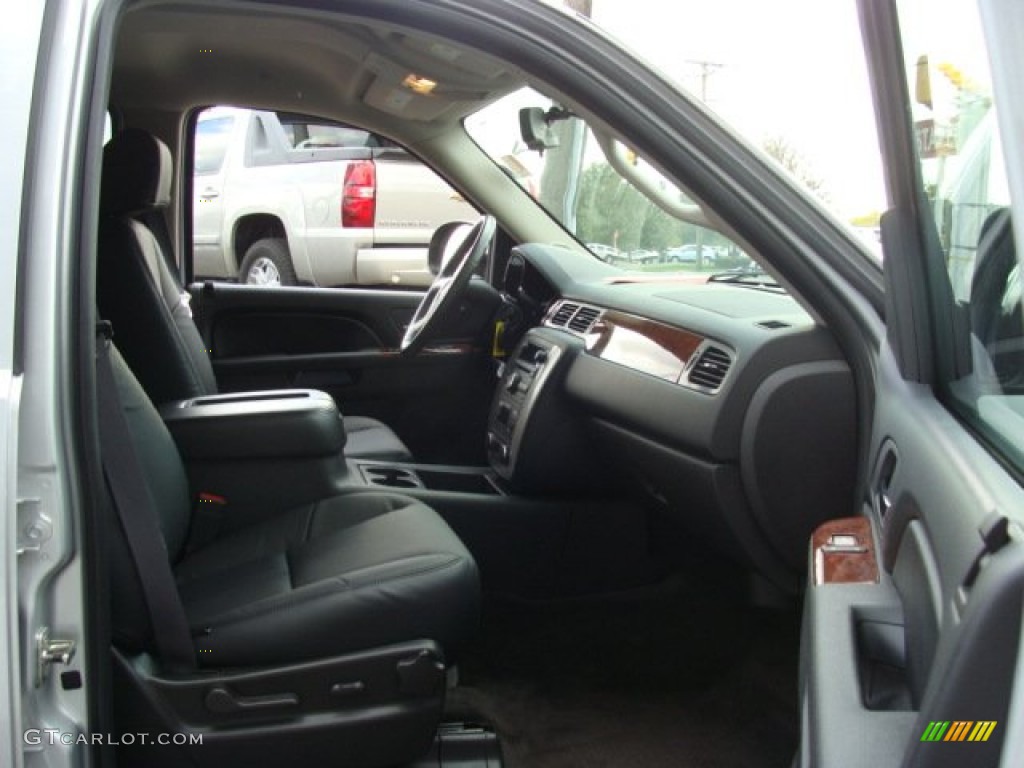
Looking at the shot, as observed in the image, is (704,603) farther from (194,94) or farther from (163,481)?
(194,94)

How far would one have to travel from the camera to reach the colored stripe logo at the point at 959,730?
78 cm

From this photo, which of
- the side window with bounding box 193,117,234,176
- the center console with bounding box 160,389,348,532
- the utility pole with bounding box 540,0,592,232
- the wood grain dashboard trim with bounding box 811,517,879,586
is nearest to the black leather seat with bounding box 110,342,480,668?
the center console with bounding box 160,389,348,532

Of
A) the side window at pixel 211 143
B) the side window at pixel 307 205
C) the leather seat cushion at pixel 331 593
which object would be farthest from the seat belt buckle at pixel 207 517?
the side window at pixel 211 143

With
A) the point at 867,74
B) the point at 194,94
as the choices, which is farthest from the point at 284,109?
the point at 867,74

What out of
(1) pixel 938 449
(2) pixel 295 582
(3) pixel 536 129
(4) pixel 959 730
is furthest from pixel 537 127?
(4) pixel 959 730

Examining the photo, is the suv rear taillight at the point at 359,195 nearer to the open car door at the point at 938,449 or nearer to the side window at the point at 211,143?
the side window at the point at 211,143

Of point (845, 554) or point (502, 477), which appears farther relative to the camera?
point (502, 477)

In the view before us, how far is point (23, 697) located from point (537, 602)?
64.9 inches

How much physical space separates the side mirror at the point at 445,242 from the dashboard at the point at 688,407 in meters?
0.28

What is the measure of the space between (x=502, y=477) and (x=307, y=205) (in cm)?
211

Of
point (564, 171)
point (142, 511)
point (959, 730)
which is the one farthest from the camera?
point (564, 171)

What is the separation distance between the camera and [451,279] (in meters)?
2.75

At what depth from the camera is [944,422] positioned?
1.16m

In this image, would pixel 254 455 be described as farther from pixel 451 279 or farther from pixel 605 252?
pixel 605 252
